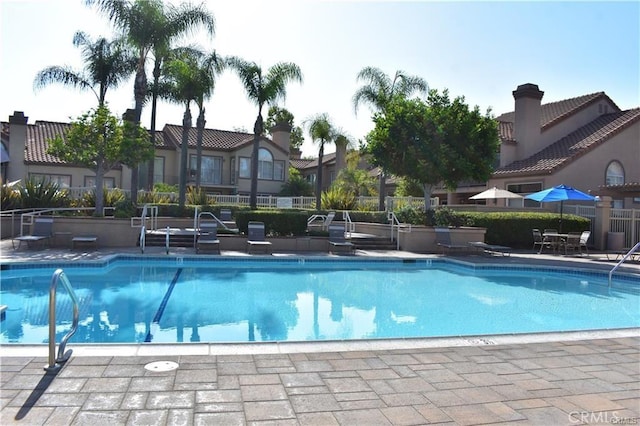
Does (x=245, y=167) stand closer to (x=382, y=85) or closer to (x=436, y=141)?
(x=382, y=85)

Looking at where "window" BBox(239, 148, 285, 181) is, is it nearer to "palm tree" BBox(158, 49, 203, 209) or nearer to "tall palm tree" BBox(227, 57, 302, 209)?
"palm tree" BBox(158, 49, 203, 209)

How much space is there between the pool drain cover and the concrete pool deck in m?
0.07

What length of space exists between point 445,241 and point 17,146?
85.5ft

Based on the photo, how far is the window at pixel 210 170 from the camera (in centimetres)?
3762

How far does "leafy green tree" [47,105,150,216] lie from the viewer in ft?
56.2

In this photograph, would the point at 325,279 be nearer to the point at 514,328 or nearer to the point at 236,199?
the point at 514,328

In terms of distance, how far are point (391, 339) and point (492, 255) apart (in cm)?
1335

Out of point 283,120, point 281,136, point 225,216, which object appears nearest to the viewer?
point 225,216

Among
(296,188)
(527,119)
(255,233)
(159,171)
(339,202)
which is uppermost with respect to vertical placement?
(527,119)

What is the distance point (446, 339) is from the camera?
6.13 metres

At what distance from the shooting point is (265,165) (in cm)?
3912

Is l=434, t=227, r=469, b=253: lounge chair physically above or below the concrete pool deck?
above

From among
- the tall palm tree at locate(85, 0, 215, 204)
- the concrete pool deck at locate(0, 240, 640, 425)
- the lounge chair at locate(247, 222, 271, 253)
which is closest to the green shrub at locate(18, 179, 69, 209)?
the tall palm tree at locate(85, 0, 215, 204)

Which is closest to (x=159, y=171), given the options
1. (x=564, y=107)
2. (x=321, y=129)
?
(x=321, y=129)
